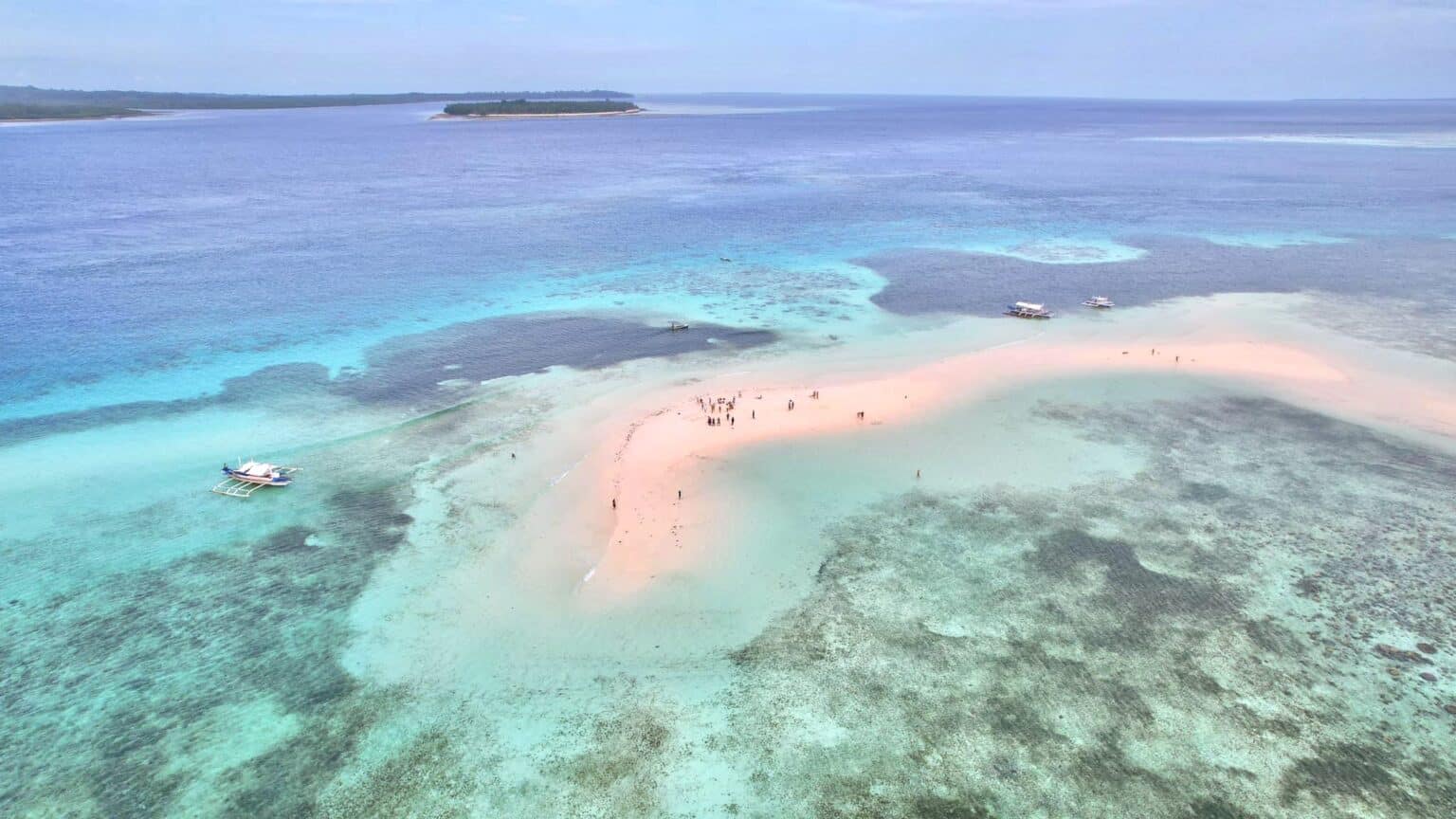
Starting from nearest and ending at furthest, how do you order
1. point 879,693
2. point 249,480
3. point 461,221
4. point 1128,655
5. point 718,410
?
point 879,693
point 1128,655
point 249,480
point 718,410
point 461,221

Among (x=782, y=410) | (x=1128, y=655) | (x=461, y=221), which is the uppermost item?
(x=461, y=221)

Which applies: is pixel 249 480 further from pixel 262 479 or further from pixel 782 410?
pixel 782 410

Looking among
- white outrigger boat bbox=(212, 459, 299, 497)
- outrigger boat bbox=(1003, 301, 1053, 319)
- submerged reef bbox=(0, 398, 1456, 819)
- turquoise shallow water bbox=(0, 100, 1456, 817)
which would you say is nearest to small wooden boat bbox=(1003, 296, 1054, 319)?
outrigger boat bbox=(1003, 301, 1053, 319)

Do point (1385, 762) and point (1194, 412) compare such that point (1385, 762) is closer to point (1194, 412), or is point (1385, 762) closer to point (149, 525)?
point (1194, 412)

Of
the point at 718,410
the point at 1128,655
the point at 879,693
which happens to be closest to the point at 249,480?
the point at 718,410

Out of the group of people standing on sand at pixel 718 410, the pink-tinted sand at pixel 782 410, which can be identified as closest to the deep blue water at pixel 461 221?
the pink-tinted sand at pixel 782 410

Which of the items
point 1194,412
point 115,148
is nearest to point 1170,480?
point 1194,412

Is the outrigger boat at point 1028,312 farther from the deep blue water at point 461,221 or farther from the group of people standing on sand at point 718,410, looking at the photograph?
the group of people standing on sand at point 718,410
